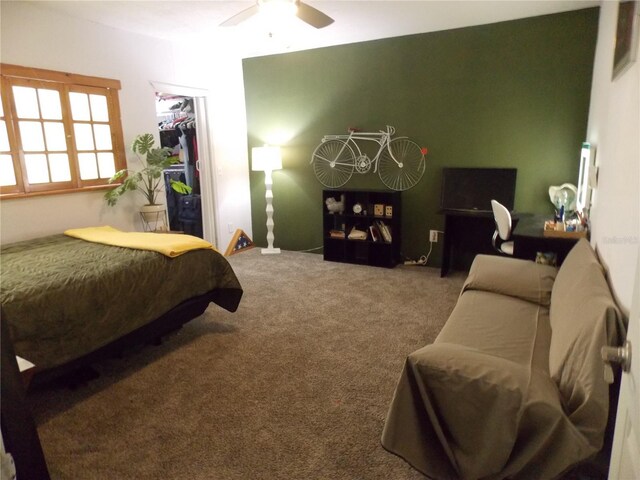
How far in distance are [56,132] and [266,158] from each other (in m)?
2.16

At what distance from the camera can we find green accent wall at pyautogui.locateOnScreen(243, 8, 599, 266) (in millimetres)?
3699

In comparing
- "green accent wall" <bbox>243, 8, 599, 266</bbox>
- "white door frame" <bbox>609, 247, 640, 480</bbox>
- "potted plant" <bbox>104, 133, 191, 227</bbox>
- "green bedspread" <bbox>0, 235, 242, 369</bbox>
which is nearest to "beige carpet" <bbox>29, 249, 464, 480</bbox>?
"green bedspread" <bbox>0, 235, 242, 369</bbox>

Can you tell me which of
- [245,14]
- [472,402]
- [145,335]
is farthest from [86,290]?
[245,14]

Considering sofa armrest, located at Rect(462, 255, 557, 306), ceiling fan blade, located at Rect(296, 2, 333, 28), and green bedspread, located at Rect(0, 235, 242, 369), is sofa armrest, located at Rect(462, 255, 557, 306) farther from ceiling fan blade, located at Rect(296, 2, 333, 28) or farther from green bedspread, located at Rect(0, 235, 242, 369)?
ceiling fan blade, located at Rect(296, 2, 333, 28)

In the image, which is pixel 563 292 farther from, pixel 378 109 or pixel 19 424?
pixel 378 109

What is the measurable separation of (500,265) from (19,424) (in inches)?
98.5

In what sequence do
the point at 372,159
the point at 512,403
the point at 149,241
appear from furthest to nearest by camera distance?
1. the point at 372,159
2. the point at 149,241
3. the point at 512,403

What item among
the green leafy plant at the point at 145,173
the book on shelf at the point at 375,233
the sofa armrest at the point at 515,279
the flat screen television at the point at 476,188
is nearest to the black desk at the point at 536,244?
the sofa armrest at the point at 515,279

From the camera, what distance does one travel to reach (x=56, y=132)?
3.51 m

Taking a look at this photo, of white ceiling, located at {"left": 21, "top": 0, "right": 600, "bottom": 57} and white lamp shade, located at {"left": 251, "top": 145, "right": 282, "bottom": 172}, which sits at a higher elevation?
white ceiling, located at {"left": 21, "top": 0, "right": 600, "bottom": 57}

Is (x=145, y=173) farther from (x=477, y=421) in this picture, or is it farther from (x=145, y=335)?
(x=477, y=421)

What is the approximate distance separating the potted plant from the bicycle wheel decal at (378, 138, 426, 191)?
7.45 ft

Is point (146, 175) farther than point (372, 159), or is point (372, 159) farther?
point (372, 159)

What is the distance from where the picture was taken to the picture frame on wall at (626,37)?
5.53ft
